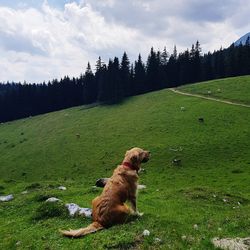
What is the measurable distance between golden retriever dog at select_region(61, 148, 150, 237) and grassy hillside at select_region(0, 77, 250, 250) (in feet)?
1.37

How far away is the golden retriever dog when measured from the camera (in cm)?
1248

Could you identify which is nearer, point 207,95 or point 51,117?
point 207,95

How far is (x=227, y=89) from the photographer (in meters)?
82.4

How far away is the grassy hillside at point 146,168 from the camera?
12617 mm

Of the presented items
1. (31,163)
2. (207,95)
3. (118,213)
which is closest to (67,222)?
(118,213)

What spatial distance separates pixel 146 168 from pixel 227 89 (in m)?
41.9

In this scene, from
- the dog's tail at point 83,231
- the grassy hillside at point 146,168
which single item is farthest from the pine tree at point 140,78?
the dog's tail at point 83,231

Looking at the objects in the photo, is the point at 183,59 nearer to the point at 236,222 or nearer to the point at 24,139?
the point at 24,139

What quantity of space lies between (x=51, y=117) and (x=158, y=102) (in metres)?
29.7

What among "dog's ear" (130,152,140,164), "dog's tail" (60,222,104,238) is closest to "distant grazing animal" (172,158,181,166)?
"dog's ear" (130,152,140,164)

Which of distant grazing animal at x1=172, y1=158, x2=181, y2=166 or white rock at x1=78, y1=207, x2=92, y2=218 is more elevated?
white rock at x1=78, y1=207, x2=92, y2=218

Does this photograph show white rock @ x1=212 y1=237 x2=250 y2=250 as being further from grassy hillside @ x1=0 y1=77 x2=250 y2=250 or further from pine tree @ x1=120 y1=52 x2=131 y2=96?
pine tree @ x1=120 y1=52 x2=131 y2=96

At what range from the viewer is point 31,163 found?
6025 centimetres

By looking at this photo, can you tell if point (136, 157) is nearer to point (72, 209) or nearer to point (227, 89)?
point (72, 209)
